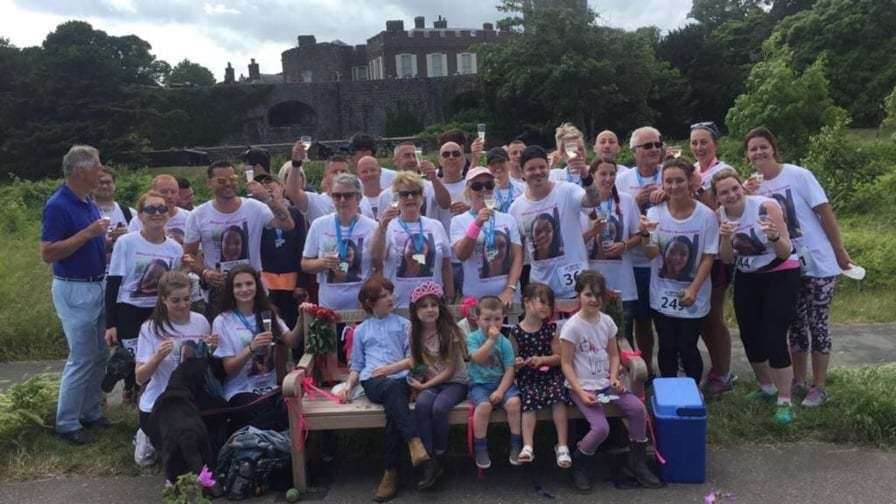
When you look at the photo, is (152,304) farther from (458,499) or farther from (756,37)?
(756,37)

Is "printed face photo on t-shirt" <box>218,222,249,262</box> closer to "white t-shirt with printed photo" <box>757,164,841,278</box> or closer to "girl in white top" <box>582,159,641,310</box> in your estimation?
"girl in white top" <box>582,159,641,310</box>

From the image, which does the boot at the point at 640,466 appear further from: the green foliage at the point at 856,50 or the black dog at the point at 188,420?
the green foliage at the point at 856,50

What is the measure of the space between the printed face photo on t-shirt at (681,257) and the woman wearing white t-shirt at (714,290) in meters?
0.50

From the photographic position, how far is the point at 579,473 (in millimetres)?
4160

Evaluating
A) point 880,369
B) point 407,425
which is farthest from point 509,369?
point 880,369

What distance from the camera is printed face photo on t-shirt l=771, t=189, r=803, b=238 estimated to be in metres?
4.88

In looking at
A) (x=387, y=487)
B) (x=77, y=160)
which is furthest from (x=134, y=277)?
(x=387, y=487)

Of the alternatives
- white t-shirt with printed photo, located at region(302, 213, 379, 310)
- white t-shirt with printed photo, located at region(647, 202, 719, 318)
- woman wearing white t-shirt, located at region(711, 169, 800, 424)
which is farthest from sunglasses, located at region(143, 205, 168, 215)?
woman wearing white t-shirt, located at region(711, 169, 800, 424)

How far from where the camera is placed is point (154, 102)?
39.2 m

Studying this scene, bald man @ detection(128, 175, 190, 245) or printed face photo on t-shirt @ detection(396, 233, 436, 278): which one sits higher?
bald man @ detection(128, 175, 190, 245)

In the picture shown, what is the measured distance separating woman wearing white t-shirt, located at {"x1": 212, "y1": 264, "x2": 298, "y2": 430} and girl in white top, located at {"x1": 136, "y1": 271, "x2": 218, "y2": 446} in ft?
0.41

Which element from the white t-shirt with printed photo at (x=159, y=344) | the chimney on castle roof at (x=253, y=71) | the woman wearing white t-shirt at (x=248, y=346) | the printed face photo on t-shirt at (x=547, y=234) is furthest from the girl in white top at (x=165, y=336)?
the chimney on castle roof at (x=253, y=71)

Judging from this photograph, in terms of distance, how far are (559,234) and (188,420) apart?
2516 millimetres

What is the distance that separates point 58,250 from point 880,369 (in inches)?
223
